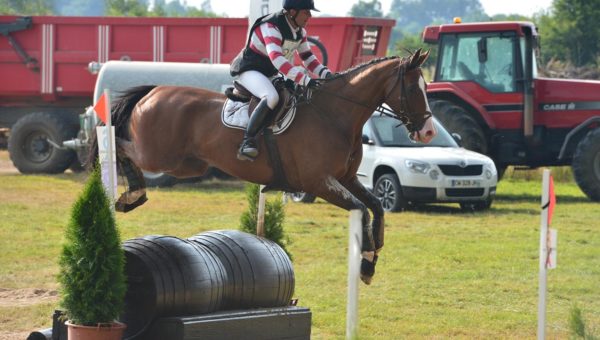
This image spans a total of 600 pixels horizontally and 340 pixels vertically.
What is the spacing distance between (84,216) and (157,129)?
2.98 meters

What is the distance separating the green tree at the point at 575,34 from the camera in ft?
143

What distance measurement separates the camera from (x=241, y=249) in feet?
28.1

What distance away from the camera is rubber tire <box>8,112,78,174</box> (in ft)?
78.7

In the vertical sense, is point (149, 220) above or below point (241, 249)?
below

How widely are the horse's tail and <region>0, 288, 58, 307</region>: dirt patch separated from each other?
4.47 ft

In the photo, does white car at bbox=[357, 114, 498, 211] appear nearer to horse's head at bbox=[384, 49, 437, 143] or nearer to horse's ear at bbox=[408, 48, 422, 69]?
horse's head at bbox=[384, 49, 437, 143]

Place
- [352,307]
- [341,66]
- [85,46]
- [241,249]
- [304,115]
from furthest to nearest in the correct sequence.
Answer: [85,46]
[341,66]
[304,115]
[241,249]
[352,307]

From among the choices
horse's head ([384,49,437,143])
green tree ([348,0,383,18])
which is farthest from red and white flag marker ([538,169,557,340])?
green tree ([348,0,383,18])

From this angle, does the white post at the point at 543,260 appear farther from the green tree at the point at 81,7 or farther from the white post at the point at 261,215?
the green tree at the point at 81,7

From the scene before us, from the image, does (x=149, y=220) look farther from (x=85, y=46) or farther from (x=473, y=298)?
(x=85, y=46)

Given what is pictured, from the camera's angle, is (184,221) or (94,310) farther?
(184,221)

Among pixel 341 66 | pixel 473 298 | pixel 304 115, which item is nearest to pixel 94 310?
pixel 304 115

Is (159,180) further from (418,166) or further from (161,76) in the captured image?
(418,166)

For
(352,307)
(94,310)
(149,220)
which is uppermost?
(352,307)
